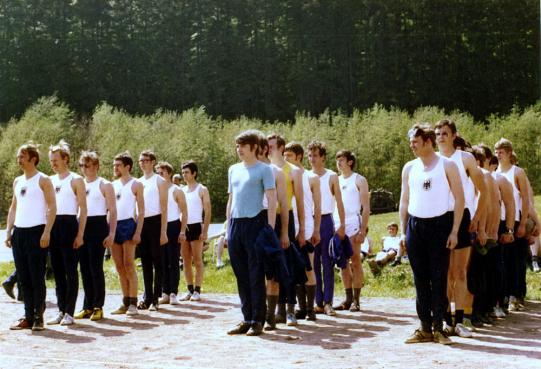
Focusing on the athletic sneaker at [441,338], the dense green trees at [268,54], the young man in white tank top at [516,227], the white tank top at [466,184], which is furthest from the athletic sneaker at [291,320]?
the dense green trees at [268,54]

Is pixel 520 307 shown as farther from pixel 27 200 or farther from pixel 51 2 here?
pixel 51 2

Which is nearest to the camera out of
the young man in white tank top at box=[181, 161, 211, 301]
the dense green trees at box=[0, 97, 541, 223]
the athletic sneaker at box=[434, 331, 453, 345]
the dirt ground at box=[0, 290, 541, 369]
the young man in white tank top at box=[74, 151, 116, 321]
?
the dirt ground at box=[0, 290, 541, 369]

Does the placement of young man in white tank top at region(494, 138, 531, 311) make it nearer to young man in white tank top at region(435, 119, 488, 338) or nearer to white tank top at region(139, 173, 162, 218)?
young man in white tank top at region(435, 119, 488, 338)

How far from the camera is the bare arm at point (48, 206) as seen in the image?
10.3m

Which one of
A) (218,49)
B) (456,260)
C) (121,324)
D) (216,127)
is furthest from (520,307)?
(218,49)

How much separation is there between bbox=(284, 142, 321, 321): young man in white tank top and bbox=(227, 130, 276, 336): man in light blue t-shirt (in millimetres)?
1279

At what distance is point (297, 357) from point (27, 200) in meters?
3.69

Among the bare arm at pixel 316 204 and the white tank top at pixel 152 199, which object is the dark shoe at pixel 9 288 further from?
the bare arm at pixel 316 204

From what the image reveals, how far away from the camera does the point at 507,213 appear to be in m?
11.1

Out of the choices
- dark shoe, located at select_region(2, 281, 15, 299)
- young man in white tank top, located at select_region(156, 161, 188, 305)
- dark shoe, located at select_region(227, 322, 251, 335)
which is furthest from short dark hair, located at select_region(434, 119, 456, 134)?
dark shoe, located at select_region(2, 281, 15, 299)

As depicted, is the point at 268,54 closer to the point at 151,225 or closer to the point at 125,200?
the point at 151,225

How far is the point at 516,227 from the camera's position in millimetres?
12055

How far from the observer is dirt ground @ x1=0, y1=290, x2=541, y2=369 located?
7859 millimetres

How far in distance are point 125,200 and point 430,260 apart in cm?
464
